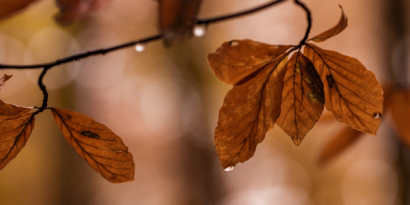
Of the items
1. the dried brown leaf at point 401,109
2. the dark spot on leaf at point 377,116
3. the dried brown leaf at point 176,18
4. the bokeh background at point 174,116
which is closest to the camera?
the dried brown leaf at point 176,18

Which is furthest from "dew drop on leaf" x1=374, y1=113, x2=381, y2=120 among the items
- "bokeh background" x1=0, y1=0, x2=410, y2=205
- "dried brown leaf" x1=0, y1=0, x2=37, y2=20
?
"bokeh background" x1=0, y1=0, x2=410, y2=205

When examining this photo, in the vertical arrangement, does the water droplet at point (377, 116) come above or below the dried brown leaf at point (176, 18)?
below

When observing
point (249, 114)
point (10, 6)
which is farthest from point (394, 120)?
point (10, 6)

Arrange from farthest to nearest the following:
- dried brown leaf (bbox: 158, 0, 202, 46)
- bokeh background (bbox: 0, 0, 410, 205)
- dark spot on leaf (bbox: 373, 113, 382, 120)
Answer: bokeh background (bbox: 0, 0, 410, 205) → dark spot on leaf (bbox: 373, 113, 382, 120) → dried brown leaf (bbox: 158, 0, 202, 46)

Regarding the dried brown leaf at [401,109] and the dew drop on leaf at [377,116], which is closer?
the dew drop on leaf at [377,116]

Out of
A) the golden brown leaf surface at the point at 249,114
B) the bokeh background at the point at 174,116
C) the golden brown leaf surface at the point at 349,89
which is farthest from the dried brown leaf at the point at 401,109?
the bokeh background at the point at 174,116

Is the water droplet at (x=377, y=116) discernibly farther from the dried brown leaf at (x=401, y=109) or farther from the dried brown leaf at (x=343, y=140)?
the dried brown leaf at (x=401, y=109)

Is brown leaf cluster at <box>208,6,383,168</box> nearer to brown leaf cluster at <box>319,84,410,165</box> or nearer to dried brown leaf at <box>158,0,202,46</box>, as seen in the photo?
dried brown leaf at <box>158,0,202,46</box>
